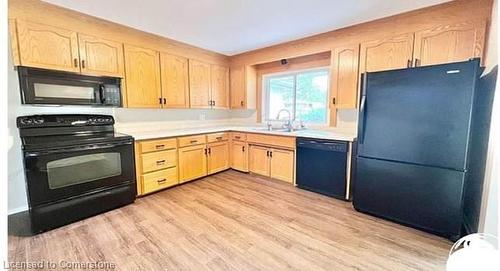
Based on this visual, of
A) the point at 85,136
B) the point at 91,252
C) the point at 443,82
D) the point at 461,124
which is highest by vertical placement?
the point at 443,82

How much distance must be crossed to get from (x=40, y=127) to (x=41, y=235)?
1064 millimetres

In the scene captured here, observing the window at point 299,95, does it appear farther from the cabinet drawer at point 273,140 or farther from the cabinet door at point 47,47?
the cabinet door at point 47,47


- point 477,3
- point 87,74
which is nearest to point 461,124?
point 477,3

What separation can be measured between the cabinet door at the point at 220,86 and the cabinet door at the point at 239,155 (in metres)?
0.88

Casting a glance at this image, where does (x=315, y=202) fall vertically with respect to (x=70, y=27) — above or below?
below

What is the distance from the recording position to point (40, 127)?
91.7 inches

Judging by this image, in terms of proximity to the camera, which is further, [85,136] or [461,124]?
[85,136]

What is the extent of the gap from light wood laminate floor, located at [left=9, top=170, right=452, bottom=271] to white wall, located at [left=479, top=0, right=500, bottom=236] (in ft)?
1.40

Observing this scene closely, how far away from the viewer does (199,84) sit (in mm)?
4023

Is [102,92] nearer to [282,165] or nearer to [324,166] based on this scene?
[282,165]

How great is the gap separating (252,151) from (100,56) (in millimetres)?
2526

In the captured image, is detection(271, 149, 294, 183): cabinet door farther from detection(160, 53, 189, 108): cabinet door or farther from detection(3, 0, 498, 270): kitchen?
detection(160, 53, 189, 108): cabinet door

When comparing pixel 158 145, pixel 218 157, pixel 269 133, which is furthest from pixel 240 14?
pixel 218 157

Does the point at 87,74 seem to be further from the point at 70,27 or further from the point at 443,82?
the point at 443,82
